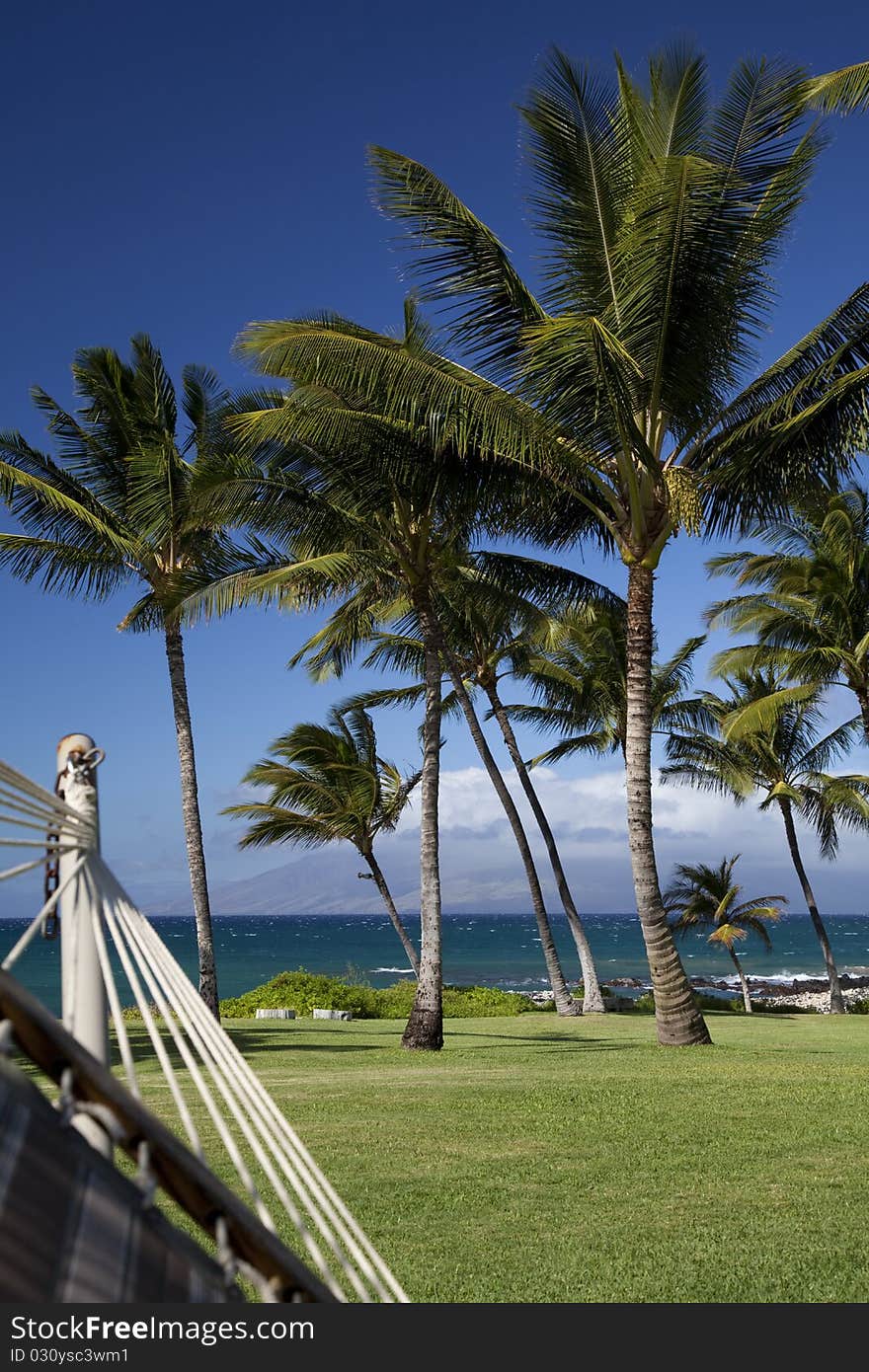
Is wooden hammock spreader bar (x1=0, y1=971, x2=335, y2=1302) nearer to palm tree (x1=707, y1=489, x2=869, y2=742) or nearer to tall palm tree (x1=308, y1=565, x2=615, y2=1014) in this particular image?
tall palm tree (x1=308, y1=565, x2=615, y2=1014)

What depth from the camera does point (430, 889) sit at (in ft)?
39.0

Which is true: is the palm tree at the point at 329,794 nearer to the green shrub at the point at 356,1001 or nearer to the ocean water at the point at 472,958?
the green shrub at the point at 356,1001

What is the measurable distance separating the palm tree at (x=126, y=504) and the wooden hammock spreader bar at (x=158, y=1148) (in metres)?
11.8

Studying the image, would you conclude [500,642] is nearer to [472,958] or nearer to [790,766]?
[790,766]

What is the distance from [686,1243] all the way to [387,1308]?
2.52m

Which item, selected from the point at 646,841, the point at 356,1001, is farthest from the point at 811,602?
the point at 356,1001

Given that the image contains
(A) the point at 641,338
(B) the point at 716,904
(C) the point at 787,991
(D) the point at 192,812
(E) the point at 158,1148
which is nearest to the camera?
(E) the point at 158,1148

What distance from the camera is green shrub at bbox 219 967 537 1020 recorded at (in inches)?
813

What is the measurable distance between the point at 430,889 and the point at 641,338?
19.9 feet

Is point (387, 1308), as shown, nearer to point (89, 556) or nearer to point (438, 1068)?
point (438, 1068)

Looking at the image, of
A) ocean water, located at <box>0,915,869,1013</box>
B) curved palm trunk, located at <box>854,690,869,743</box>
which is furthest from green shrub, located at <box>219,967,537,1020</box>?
ocean water, located at <box>0,915,869,1013</box>

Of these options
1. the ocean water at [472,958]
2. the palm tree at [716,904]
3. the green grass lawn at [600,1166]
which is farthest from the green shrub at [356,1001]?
the ocean water at [472,958]

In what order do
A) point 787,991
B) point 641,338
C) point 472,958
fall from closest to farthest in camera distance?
point 641,338 → point 787,991 → point 472,958

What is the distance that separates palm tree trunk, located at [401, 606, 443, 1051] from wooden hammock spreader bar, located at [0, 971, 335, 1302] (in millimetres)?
9950
